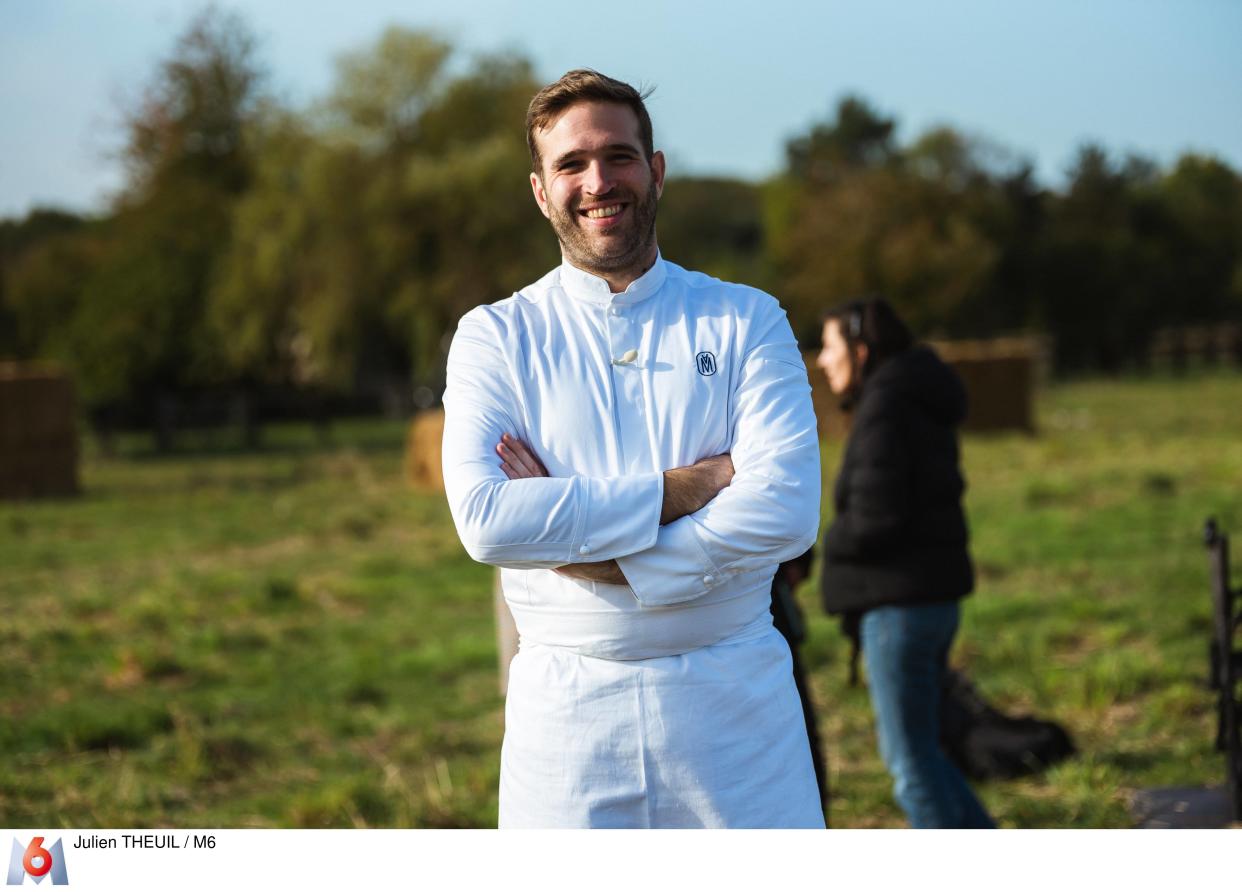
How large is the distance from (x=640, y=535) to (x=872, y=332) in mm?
1887

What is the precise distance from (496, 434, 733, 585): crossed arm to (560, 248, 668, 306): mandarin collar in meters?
0.30

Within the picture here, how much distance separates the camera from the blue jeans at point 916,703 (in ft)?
13.0

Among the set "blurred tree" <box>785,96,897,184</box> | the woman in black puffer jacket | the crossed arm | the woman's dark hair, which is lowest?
the woman in black puffer jacket

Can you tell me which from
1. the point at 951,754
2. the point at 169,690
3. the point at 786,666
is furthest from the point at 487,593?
the point at 786,666

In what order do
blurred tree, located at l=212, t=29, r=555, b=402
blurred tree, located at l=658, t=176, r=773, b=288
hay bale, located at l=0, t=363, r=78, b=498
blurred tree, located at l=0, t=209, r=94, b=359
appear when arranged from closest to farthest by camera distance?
hay bale, located at l=0, t=363, r=78, b=498, blurred tree, located at l=212, t=29, r=555, b=402, blurred tree, located at l=658, t=176, r=773, b=288, blurred tree, located at l=0, t=209, r=94, b=359

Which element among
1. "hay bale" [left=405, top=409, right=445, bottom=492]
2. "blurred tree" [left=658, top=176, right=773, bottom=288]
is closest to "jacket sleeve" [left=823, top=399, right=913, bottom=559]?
"hay bale" [left=405, top=409, right=445, bottom=492]

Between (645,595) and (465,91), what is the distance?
86.2 ft

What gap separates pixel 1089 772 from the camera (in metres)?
4.96

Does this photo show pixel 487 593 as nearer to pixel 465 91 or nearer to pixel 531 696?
pixel 531 696

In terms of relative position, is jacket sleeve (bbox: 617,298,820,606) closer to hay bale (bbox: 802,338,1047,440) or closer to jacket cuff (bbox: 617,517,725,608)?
jacket cuff (bbox: 617,517,725,608)

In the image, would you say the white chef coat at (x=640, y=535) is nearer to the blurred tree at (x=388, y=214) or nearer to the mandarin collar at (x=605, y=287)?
the mandarin collar at (x=605, y=287)

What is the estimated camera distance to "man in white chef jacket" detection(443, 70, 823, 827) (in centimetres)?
243
